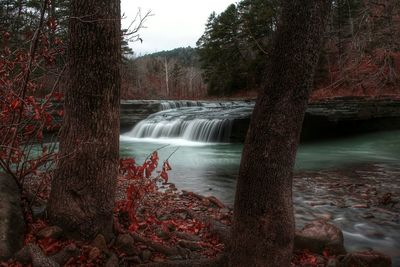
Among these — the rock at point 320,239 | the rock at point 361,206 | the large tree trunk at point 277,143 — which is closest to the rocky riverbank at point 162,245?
the rock at point 320,239

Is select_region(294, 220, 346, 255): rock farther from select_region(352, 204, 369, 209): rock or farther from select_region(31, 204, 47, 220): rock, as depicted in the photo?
select_region(31, 204, 47, 220): rock

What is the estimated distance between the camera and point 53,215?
13.5 ft

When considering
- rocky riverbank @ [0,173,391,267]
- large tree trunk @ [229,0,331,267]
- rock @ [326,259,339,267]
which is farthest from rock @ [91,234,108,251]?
rock @ [326,259,339,267]

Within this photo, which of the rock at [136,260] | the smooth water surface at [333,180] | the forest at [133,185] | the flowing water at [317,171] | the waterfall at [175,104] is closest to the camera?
the forest at [133,185]

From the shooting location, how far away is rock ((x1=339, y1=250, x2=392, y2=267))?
4.34m

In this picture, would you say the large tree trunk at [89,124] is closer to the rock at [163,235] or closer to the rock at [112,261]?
the rock at [112,261]

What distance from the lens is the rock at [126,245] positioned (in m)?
4.16

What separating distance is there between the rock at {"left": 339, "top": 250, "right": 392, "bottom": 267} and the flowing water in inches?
44.9

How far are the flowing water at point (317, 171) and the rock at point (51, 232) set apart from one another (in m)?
4.37

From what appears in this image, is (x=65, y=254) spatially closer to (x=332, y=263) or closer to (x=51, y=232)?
(x=51, y=232)

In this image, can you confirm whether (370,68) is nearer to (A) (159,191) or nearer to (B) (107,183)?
(A) (159,191)

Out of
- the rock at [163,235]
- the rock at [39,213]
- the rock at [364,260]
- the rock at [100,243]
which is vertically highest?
the rock at [39,213]

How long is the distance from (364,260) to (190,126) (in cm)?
1833

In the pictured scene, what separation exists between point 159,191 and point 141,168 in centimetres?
337
